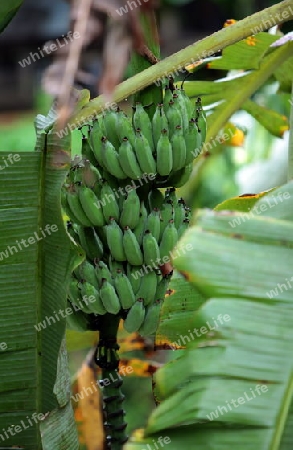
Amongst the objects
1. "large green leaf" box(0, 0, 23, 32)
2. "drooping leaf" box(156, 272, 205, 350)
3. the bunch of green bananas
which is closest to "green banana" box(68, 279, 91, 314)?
the bunch of green bananas

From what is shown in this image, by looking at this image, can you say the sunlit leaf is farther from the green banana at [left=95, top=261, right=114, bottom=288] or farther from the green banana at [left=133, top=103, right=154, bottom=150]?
the green banana at [left=95, top=261, right=114, bottom=288]

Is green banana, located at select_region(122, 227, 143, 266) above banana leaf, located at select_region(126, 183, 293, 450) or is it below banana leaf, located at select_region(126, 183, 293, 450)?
above

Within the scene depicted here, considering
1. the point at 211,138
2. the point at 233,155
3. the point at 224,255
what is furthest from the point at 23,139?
the point at 224,255

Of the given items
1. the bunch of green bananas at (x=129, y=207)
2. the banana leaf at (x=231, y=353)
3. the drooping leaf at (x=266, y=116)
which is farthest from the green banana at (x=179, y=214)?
the drooping leaf at (x=266, y=116)

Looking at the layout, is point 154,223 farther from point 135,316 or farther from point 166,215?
point 135,316

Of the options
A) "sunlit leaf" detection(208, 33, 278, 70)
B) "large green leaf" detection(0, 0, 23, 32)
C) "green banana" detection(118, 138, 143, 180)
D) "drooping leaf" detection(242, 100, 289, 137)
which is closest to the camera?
"large green leaf" detection(0, 0, 23, 32)

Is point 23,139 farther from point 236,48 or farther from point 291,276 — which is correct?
point 291,276
